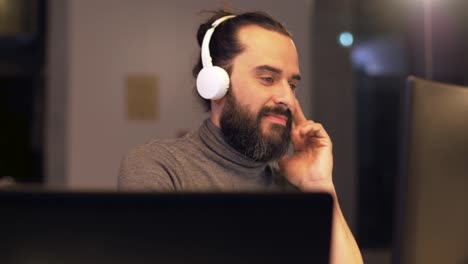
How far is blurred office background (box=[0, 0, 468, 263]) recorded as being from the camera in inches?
106

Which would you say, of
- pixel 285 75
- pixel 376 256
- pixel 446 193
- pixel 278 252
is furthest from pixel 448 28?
pixel 278 252

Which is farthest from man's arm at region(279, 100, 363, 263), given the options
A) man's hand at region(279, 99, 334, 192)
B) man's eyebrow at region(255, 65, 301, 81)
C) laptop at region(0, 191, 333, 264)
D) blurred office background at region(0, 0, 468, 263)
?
blurred office background at region(0, 0, 468, 263)

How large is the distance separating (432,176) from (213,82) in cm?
51

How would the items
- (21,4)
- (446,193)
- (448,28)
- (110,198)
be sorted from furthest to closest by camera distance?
(21,4)
(448,28)
(446,193)
(110,198)

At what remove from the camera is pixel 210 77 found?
1.31 m

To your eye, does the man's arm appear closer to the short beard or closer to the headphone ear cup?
the short beard

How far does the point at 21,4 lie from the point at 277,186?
2.56 m

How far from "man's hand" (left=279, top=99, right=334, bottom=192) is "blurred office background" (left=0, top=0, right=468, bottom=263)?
1.23 meters

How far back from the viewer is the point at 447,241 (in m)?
0.99

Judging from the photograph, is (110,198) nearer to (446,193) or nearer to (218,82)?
(446,193)

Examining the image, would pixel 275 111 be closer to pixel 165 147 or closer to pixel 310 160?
pixel 310 160

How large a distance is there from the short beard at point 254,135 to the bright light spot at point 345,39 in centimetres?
148

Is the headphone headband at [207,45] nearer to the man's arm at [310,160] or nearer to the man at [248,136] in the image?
the man at [248,136]

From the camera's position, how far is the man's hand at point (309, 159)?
1273 mm
